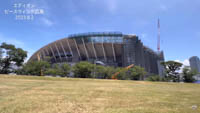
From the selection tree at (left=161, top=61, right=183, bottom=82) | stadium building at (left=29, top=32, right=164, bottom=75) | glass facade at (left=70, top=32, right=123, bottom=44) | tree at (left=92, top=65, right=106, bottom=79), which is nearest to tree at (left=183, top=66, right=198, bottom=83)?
tree at (left=161, top=61, right=183, bottom=82)

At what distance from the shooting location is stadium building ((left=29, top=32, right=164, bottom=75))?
160 feet

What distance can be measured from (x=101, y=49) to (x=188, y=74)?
3511cm

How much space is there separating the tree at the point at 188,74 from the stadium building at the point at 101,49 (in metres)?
17.9

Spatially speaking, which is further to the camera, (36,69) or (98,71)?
(98,71)

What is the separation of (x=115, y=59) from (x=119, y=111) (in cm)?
5008

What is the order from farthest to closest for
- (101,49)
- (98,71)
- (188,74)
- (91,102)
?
(101,49), (98,71), (188,74), (91,102)

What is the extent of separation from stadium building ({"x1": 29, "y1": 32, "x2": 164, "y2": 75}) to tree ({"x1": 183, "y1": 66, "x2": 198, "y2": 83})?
17884 millimetres

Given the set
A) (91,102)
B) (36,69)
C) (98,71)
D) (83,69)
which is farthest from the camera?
(98,71)

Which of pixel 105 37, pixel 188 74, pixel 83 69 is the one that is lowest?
pixel 188 74

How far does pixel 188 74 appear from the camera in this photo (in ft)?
112

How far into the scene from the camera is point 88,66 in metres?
36.1

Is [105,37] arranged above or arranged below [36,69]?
Answer: above

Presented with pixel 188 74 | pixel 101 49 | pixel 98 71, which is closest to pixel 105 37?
pixel 101 49

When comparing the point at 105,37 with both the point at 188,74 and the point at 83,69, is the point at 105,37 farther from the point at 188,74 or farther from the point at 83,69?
the point at 188,74
